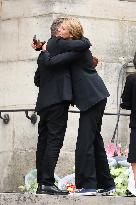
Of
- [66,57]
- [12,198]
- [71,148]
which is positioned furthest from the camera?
[71,148]

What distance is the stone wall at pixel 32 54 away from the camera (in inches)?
428

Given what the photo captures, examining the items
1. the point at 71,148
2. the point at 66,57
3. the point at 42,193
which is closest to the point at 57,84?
the point at 66,57

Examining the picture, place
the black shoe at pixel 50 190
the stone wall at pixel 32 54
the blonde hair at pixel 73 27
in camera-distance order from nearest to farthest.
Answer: the black shoe at pixel 50 190, the blonde hair at pixel 73 27, the stone wall at pixel 32 54

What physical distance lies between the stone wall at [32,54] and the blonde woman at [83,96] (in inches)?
123

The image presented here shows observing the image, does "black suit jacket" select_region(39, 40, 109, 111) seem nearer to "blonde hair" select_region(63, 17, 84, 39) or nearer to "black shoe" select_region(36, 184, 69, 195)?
"blonde hair" select_region(63, 17, 84, 39)

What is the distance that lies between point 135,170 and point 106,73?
3.16m

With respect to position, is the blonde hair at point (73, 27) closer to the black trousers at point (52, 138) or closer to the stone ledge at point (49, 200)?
the black trousers at point (52, 138)

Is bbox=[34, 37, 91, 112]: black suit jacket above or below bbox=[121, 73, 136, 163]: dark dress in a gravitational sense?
above

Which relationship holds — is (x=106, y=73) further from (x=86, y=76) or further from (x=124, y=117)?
(x=86, y=76)

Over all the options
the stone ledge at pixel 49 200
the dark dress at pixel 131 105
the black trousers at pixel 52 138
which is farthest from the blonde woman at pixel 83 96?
the dark dress at pixel 131 105

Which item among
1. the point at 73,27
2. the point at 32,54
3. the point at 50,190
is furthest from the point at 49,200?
the point at 32,54

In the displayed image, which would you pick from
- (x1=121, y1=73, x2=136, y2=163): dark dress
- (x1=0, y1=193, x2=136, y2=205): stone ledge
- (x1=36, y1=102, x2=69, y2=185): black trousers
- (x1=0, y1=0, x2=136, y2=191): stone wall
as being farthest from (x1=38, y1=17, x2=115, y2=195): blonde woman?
(x1=0, y1=0, x2=136, y2=191): stone wall

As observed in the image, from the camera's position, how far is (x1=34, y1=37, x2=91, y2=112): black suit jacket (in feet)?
24.7

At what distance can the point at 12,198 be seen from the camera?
23.0 feet
